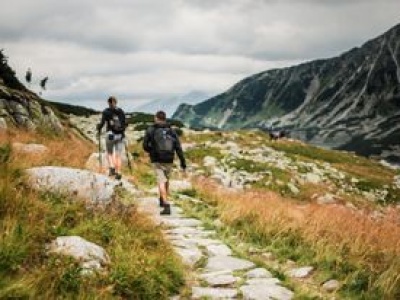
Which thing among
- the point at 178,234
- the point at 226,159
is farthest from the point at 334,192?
the point at 178,234

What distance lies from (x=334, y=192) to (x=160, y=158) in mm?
29727

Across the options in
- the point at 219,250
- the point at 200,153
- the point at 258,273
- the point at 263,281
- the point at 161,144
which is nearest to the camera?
the point at 263,281

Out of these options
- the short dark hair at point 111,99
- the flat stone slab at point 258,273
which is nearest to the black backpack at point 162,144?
the short dark hair at point 111,99

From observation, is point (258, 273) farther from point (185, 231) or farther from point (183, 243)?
point (185, 231)

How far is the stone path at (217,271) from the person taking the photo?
8.72m

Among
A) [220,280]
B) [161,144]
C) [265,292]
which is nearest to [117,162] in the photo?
[161,144]

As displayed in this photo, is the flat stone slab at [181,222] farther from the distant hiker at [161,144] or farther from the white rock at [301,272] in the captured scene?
the white rock at [301,272]

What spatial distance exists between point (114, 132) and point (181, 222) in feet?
20.6

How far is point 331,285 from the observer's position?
9.59 m

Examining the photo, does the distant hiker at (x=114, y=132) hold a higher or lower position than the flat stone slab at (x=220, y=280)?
higher

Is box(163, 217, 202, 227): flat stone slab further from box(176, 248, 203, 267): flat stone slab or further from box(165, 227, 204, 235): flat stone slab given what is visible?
box(176, 248, 203, 267): flat stone slab

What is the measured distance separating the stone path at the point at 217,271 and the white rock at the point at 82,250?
1136mm

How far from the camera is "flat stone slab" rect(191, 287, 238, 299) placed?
8422mm

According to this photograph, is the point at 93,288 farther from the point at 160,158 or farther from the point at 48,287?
the point at 160,158
